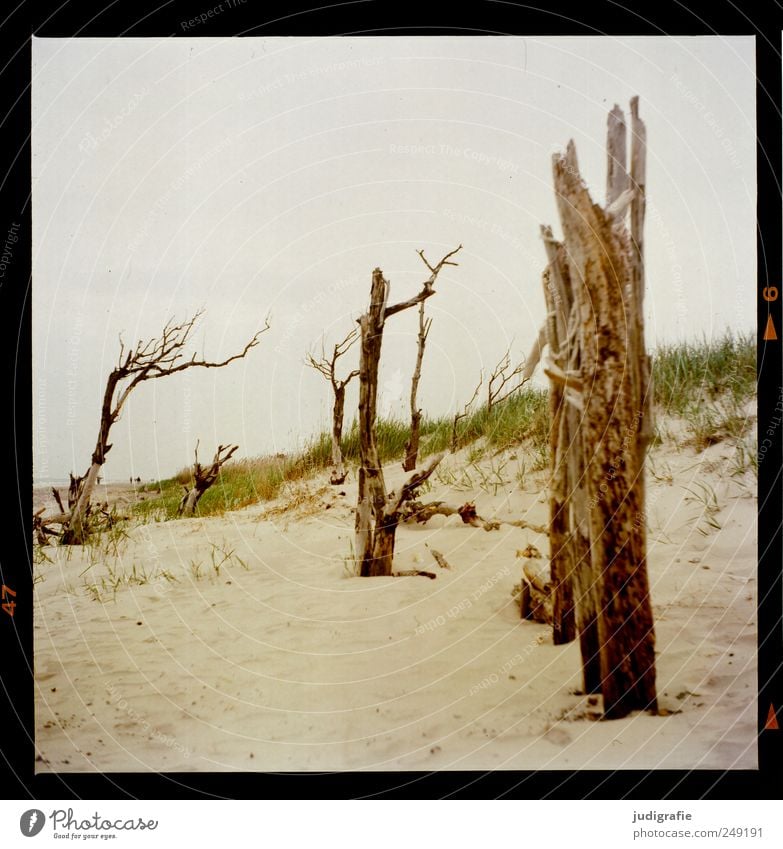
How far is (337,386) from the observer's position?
154 inches

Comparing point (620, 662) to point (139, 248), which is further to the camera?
point (139, 248)

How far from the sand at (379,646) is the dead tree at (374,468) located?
0.09m

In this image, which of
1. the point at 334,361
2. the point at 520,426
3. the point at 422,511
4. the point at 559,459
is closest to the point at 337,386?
the point at 334,361

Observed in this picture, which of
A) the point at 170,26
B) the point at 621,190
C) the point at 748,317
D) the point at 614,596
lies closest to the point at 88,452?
the point at 170,26

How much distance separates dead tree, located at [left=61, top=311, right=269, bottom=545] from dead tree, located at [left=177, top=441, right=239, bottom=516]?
0.47 metres

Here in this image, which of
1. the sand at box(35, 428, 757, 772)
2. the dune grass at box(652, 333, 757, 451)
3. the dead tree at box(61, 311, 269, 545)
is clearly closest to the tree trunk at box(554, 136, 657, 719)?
the sand at box(35, 428, 757, 772)

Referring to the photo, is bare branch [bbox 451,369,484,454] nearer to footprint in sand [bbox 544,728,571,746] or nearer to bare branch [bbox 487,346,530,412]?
bare branch [bbox 487,346,530,412]

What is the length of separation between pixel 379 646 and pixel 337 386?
4.52 ft

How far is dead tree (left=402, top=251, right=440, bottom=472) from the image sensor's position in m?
3.85

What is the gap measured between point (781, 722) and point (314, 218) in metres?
3.65

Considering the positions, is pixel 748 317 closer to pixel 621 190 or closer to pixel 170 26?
pixel 621 190

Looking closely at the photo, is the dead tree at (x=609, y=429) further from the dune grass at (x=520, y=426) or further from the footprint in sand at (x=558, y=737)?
the dune grass at (x=520, y=426)

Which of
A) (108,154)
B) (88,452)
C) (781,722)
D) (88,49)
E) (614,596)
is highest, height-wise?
(88,49)

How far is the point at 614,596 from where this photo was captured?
3.38 m
